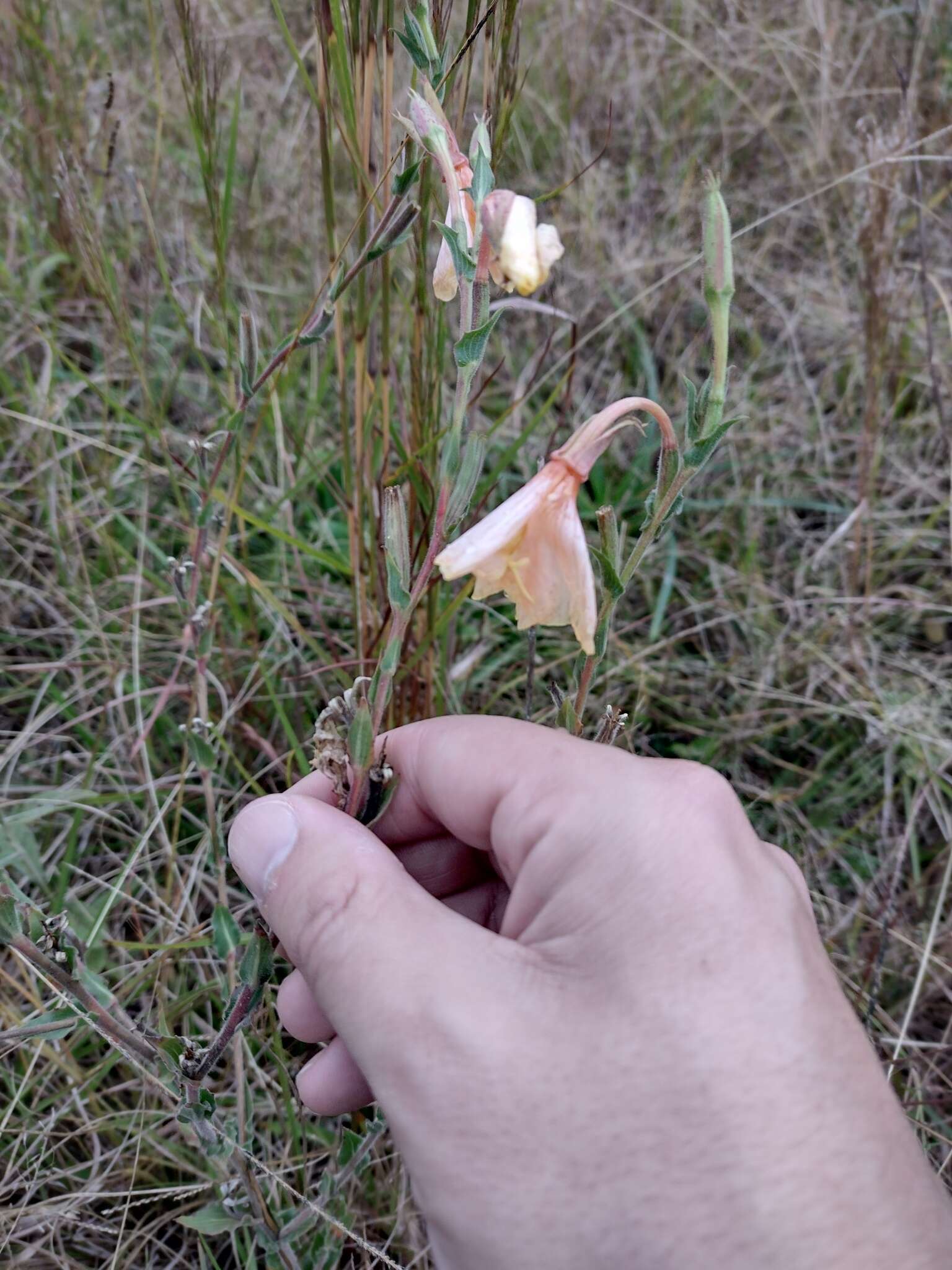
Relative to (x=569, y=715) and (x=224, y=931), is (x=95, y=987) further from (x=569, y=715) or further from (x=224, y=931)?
(x=569, y=715)

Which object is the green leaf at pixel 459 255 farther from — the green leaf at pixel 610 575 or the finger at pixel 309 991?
the finger at pixel 309 991

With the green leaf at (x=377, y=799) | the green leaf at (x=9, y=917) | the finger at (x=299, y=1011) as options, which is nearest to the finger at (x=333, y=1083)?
the finger at (x=299, y=1011)

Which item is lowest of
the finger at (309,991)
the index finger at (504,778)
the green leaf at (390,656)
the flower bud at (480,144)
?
the finger at (309,991)

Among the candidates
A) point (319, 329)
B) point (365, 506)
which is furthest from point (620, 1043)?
point (365, 506)

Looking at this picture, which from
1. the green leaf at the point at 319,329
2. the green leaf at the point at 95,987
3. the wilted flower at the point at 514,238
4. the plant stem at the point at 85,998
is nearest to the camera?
the wilted flower at the point at 514,238

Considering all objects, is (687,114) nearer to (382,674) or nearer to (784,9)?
(784,9)

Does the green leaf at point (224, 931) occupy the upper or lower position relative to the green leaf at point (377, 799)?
lower
